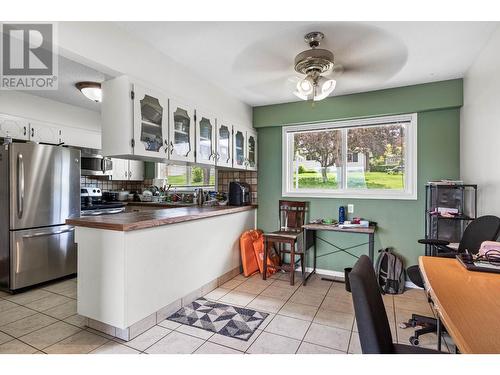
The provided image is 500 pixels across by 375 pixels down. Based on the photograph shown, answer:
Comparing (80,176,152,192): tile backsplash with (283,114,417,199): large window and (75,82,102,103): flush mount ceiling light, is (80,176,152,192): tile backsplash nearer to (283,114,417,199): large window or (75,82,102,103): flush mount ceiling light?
(75,82,102,103): flush mount ceiling light

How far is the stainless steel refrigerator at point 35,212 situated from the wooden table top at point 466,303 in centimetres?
382

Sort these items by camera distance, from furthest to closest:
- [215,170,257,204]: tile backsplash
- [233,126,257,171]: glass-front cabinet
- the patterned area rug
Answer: [215,170,257,204]: tile backsplash < [233,126,257,171]: glass-front cabinet < the patterned area rug

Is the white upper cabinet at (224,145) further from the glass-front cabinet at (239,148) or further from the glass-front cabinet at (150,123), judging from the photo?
the glass-front cabinet at (150,123)

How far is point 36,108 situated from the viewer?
3572 mm

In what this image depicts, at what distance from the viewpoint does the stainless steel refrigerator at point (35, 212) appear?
300 centimetres

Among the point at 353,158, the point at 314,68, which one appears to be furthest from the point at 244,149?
the point at 314,68

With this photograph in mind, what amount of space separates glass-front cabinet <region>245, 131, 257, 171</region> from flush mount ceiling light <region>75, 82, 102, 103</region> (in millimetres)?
1958

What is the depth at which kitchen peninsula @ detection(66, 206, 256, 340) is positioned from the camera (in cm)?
210

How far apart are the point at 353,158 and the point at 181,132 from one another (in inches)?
90.9

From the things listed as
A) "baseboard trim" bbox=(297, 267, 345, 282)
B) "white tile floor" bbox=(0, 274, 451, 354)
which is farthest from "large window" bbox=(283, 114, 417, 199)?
"white tile floor" bbox=(0, 274, 451, 354)

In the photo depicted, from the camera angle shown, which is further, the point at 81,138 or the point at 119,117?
the point at 81,138

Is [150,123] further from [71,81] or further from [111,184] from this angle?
[111,184]

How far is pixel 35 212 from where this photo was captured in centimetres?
315
